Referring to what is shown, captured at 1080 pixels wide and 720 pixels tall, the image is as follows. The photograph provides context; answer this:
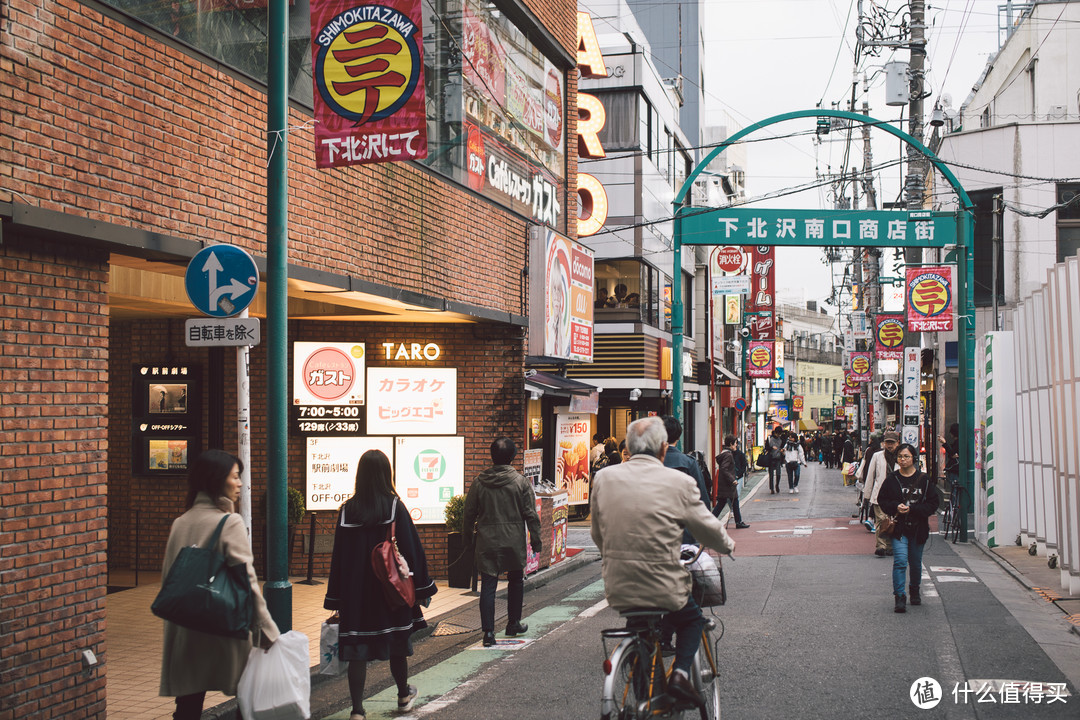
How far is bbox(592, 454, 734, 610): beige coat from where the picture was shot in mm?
5547

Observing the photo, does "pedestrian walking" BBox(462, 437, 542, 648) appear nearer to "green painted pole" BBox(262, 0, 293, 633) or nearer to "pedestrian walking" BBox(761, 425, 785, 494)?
"green painted pole" BBox(262, 0, 293, 633)

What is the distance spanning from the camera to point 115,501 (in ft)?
43.8

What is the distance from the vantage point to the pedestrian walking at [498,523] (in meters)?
9.30

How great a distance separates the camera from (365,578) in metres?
6.84

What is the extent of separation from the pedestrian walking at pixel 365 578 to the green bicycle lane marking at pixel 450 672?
45 centimetres

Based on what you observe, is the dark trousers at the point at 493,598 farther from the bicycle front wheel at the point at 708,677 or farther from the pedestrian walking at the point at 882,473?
the pedestrian walking at the point at 882,473

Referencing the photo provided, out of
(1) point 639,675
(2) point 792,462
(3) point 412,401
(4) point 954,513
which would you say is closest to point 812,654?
(1) point 639,675

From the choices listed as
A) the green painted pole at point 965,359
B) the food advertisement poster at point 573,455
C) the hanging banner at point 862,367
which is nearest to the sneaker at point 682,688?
the food advertisement poster at point 573,455

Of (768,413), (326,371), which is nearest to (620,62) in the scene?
(326,371)

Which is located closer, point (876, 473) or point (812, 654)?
point (812, 654)

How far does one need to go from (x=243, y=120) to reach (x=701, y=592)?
538cm

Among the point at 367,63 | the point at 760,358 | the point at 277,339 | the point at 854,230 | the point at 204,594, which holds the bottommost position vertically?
the point at 204,594

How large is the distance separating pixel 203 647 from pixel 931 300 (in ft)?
61.0

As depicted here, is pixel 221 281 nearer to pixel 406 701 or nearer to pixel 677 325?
pixel 406 701
